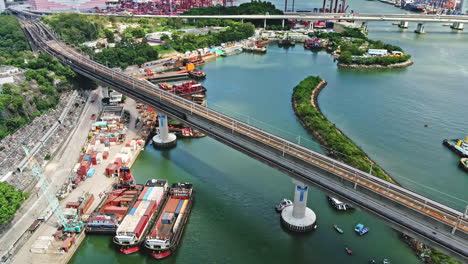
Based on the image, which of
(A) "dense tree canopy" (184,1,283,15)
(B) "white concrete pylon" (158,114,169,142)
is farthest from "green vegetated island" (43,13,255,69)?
(B) "white concrete pylon" (158,114,169,142)

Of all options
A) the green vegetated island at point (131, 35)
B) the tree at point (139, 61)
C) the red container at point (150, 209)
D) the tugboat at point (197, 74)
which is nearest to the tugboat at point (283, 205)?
the red container at point (150, 209)

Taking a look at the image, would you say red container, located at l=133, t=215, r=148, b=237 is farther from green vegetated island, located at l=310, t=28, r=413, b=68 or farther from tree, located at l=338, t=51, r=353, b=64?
tree, located at l=338, t=51, r=353, b=64

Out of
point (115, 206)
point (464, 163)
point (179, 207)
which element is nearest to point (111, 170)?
point (115, 206)

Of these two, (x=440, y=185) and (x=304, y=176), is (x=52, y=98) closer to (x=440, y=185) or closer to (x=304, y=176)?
(x=304, y=176)

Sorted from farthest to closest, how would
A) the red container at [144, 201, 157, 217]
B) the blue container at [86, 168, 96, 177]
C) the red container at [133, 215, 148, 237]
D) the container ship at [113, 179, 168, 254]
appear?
the blue container at [86, 168, 96, 177]
the red container at [144, 201, 157, 217]
the red container at [133, 215, 148, 237]
the container ship at [113, 179, 168, 254]

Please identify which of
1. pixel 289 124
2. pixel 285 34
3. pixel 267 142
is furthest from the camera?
pixel 285 34

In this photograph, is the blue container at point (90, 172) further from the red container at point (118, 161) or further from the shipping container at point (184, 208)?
the shipping container at point (184, 208)

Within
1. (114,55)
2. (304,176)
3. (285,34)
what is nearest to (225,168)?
(304,176)
